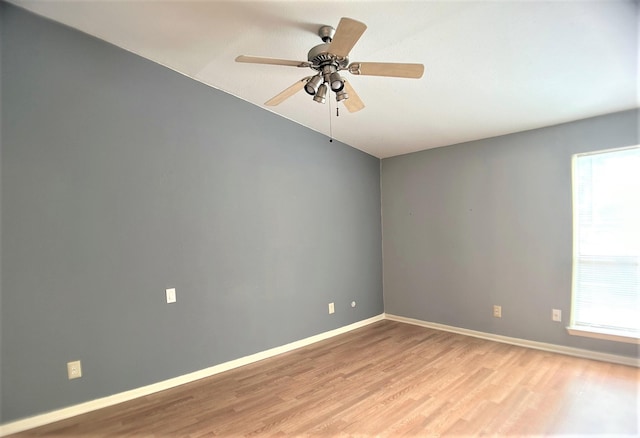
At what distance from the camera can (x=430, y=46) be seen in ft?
7.30

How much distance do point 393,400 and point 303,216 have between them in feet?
6.76

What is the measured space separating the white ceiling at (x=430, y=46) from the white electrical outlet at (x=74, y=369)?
2396 mm

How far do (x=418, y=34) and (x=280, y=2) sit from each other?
899 millimetres

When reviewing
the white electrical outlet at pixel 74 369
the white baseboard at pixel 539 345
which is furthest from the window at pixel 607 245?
the white electrical outlet at pixel 74 369

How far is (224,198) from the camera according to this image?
10.3 ft

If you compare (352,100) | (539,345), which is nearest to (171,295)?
Answer: (352,100)

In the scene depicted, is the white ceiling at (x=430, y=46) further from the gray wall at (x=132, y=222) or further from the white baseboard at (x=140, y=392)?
the white baseboard at (x=140, y=392)

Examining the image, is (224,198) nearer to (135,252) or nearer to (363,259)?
(135,252)

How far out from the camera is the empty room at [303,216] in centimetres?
211

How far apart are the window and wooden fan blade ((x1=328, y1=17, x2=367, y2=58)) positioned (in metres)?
2.85

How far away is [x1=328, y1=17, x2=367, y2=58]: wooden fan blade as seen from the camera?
1494mm

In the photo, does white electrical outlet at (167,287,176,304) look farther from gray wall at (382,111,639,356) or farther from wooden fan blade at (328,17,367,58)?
gray wall at (382,111,639,356)

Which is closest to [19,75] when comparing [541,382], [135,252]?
[135,252]

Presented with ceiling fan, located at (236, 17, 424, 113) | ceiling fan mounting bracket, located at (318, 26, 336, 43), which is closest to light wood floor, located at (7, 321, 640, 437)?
ceiling fan, located at (236, 17, 424, 113)
